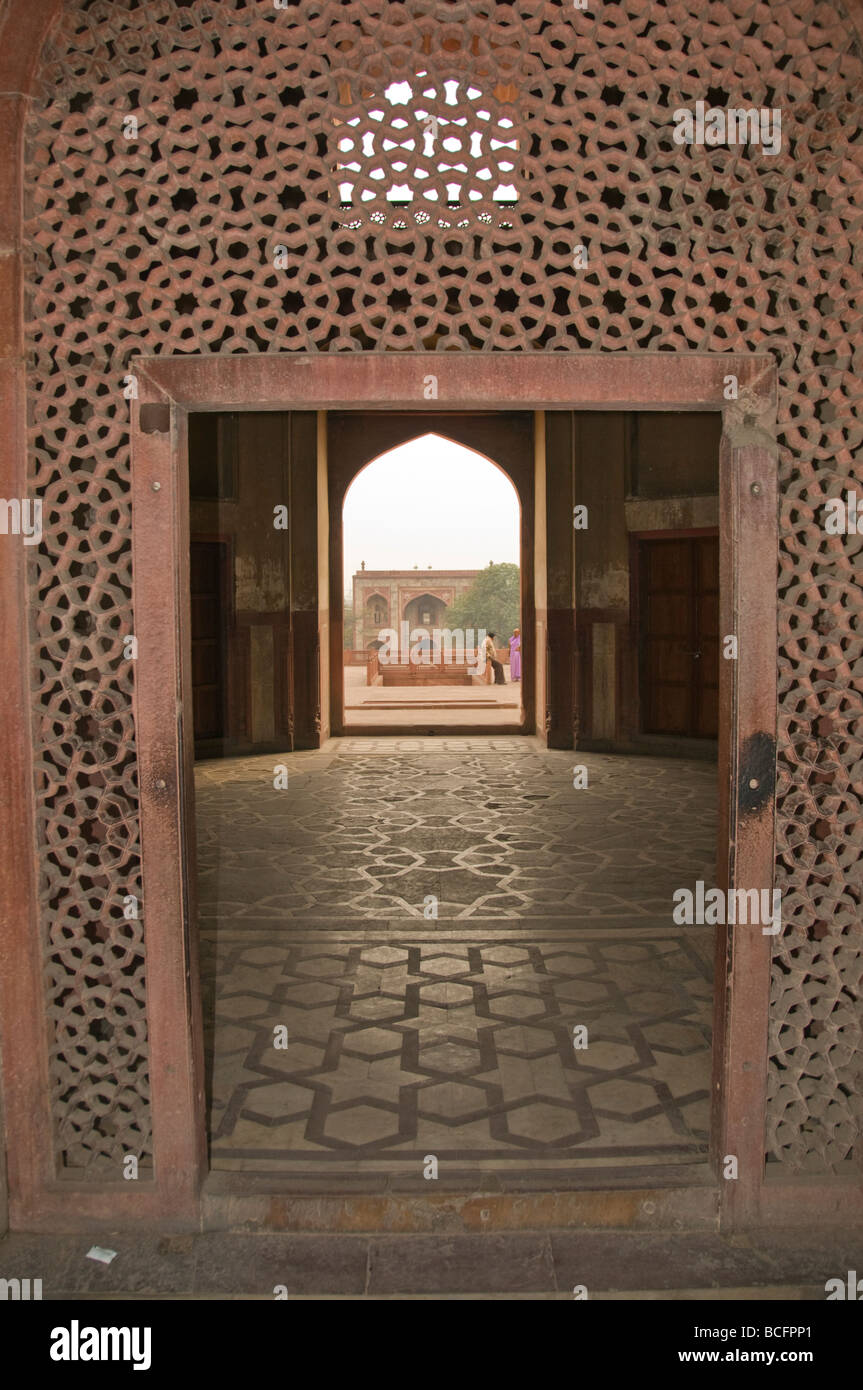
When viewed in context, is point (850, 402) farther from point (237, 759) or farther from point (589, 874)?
point (237, 759)

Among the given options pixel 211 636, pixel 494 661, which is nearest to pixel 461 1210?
pixel 211 636

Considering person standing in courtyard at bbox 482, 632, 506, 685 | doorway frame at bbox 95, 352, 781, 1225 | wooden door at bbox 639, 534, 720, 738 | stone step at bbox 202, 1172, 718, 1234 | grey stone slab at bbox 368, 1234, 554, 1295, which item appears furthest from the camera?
person standing in courtyard at bbox 482, 632, 506, 685

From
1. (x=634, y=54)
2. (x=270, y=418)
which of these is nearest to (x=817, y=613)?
(x=634, y=54)

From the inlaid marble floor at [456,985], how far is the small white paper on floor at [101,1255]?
37cm

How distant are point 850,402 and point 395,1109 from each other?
246 cm

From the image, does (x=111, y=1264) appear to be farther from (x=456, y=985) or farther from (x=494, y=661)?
(x=494, y=661)

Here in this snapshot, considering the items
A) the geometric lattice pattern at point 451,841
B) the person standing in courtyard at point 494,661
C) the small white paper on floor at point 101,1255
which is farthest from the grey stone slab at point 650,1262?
the person standing in courtyard at point 494,661

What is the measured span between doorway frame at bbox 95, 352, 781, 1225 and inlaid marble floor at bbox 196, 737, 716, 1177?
325 millimetres

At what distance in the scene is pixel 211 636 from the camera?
35.8ft

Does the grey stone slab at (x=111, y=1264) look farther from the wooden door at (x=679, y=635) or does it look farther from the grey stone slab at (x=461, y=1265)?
the wooden door at (x=679, y=635)

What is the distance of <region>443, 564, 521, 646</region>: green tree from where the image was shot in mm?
47844

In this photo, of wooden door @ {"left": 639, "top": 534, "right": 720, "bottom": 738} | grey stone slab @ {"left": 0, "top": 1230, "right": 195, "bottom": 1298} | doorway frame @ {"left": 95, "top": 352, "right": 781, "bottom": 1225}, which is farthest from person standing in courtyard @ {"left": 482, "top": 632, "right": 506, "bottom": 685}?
grey stone slab @ {"left": 0, "top": 1230, "right": 195, "bottom": 1298}

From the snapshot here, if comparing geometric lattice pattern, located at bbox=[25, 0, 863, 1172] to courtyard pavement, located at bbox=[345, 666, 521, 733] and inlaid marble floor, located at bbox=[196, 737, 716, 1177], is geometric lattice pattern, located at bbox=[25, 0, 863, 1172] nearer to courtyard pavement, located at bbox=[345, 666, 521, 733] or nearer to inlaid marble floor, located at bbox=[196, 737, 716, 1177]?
inlaid marble floor, located at bbox=[196, 737, 716, 1177]

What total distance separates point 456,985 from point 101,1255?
1912 millimetres
